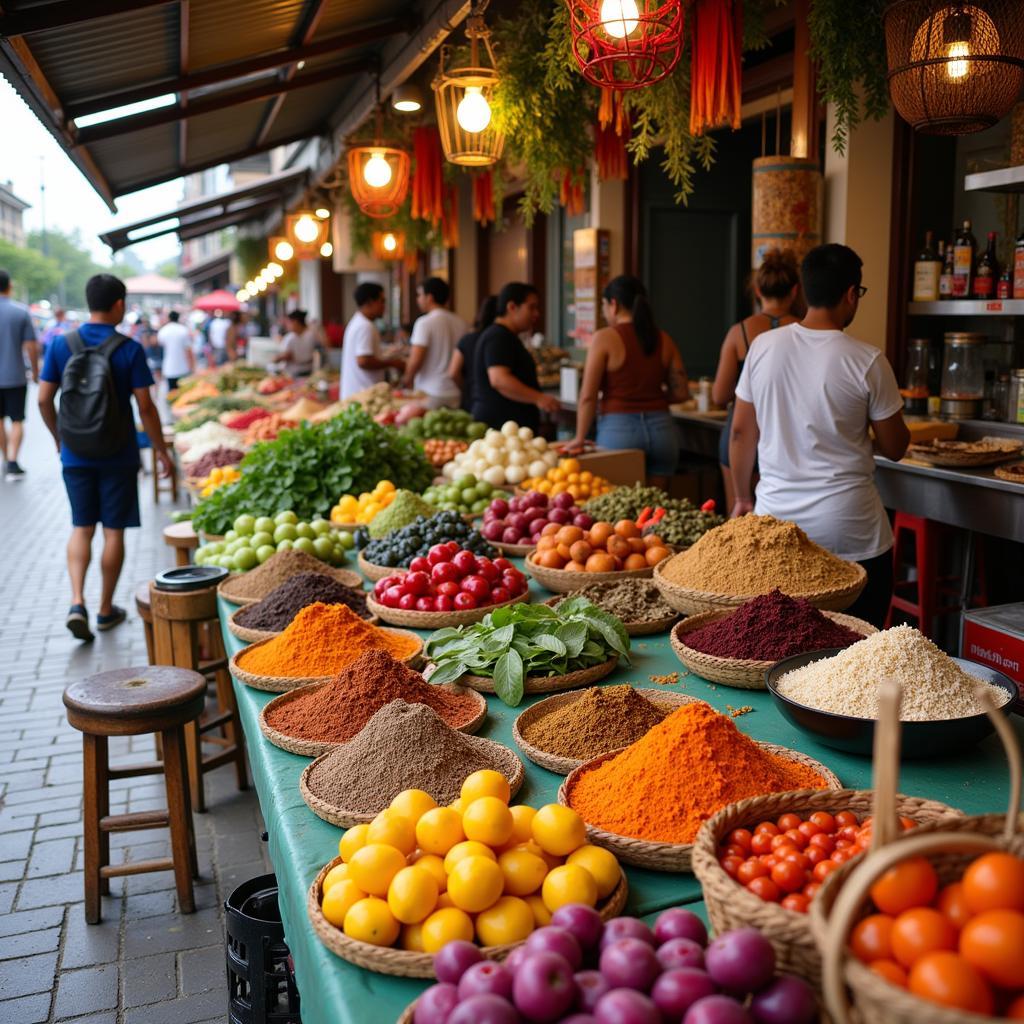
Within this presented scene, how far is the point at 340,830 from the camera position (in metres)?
1.92

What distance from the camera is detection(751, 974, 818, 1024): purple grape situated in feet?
3.68

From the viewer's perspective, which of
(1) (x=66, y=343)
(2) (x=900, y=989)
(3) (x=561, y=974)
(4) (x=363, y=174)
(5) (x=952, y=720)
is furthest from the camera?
(4) (x=363, y=174)

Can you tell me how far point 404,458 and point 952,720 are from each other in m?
3.83

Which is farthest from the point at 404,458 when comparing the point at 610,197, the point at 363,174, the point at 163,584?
the point at 610,197

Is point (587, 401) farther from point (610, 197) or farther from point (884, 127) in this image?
point (610, 197)

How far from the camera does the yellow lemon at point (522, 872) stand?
154 centimetres

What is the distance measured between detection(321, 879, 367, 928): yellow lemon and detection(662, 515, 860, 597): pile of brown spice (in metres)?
1.71

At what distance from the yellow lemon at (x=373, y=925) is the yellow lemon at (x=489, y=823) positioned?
0.57 feet

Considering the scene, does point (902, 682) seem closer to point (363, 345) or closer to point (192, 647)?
point (192, 647)

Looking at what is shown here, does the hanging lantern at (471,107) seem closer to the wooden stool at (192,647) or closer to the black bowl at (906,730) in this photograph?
the wooden stool at (192,647)

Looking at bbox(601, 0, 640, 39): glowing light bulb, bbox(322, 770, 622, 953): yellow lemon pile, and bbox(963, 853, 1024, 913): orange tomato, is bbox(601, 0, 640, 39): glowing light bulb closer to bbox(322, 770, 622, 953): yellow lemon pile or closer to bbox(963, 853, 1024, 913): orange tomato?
bbox(322, 770, 622, 953): yellow lemon pile

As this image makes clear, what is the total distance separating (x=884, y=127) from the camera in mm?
6273

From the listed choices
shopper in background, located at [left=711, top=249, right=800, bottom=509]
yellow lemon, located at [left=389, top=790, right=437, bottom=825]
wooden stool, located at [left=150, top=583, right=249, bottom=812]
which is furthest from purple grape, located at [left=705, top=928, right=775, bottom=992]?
shopper in background, located at [left=711, top=249, right=800, bottom=509]

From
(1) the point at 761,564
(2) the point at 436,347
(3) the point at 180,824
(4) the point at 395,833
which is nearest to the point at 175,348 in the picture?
(2) the point at 436,347
